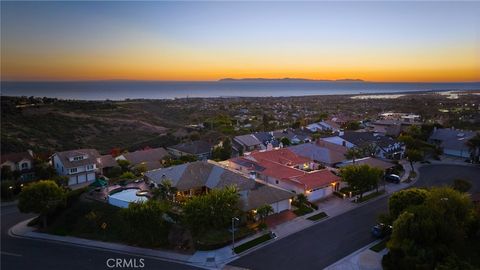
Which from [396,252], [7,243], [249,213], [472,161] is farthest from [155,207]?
[472,161]

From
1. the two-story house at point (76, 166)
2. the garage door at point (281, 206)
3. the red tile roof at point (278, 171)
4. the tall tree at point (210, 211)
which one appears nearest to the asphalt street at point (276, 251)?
the tall tree at point (210, 211)

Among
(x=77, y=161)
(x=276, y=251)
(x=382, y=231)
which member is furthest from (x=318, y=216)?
(x=77, y=161)

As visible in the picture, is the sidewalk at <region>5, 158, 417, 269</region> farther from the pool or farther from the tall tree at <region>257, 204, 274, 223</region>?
the pool

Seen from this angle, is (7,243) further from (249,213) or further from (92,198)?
(249,213)

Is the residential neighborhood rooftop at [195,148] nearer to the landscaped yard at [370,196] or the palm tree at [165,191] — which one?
the palm tree at [165,191]

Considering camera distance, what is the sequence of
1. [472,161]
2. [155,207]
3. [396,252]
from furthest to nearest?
1. [472,161]
2. [155,207]
3. [396,252]

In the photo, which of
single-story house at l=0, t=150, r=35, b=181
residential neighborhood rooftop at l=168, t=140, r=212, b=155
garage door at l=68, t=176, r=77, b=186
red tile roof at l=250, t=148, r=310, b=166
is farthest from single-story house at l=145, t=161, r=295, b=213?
residential neighborhood rooftop at l=168, t=140, r=212, b=155
